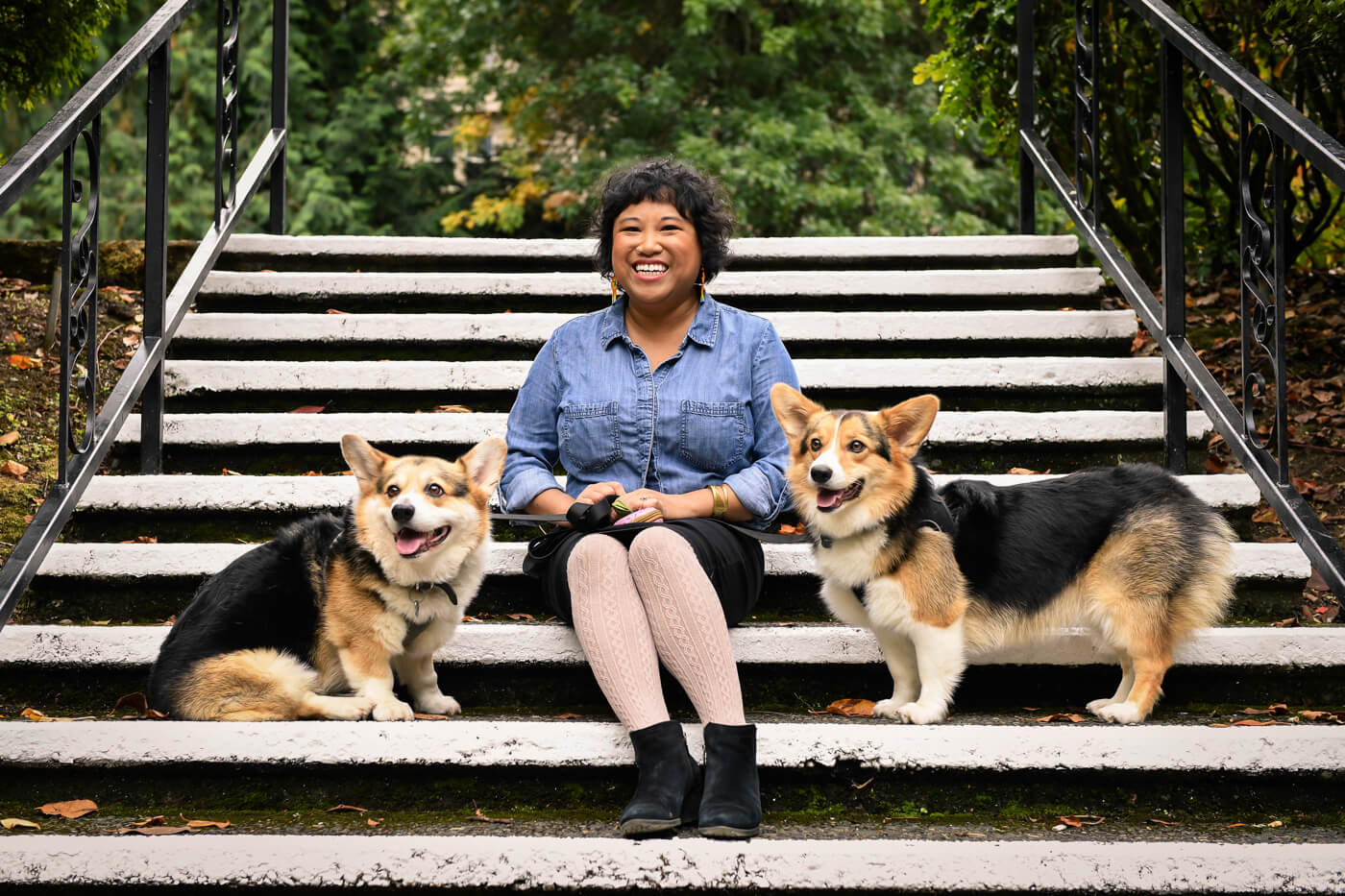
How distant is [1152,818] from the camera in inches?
91.3

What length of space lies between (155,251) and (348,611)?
5.18 ft

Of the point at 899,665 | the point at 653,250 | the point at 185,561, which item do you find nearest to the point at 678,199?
the point at 653,250

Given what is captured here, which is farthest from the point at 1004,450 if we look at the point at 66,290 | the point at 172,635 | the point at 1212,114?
the point at 66,290

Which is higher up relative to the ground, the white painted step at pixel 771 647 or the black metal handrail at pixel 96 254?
the black metal handrail at pixel 96 254

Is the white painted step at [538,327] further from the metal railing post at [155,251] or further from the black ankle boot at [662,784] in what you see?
the black ankle boot at [662,784]

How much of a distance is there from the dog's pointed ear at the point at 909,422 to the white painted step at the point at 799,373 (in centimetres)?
103

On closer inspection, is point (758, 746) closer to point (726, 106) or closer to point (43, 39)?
point (43, 39)

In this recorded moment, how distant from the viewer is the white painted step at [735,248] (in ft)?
15.1

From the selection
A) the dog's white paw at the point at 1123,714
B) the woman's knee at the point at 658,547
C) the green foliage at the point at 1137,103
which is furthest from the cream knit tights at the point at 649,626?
the green foliage at the point at 1137,103

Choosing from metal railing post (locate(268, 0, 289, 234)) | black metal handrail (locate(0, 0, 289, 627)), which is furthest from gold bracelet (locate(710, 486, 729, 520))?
metal railing post (locate(268, 0, 289, 234))

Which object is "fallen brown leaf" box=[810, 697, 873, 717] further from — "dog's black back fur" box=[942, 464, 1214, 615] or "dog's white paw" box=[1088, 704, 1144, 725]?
"dog's white paw" box=[1088, 704, 1144, 725]

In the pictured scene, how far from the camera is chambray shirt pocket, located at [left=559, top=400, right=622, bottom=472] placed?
9.68 feet

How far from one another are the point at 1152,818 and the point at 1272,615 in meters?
0.94

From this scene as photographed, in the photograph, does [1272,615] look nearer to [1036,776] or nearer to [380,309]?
[1036,776]
